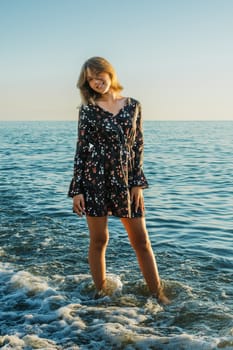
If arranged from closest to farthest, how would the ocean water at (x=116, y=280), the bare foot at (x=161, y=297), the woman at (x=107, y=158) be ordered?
the ocean water at (x=116, y=280) → the woman at (x=107, y=158) → the bare foot at (x=161, y=297)

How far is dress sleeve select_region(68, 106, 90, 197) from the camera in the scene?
4.82m

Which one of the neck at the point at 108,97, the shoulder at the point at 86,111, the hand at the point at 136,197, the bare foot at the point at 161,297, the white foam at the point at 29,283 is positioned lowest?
the white foam at the point at 29,283

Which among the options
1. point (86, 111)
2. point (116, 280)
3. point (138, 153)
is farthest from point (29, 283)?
point (86, 111)

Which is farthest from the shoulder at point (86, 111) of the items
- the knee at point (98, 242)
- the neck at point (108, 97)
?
the knee at point (98, 242)

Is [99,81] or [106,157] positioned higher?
[99,81]

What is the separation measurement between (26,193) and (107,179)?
7783 mm

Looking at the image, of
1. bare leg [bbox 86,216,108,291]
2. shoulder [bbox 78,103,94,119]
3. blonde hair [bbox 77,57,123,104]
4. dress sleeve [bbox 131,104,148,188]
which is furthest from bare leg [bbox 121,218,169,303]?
blonde hair [bbox 77,57,123,104]

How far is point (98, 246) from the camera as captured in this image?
5145 millimetres

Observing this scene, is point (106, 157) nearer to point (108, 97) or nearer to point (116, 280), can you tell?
point (108, 97)

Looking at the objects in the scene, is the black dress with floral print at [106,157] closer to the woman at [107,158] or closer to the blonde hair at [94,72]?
the woman at [107,158]

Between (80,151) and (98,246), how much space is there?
1.05 metres

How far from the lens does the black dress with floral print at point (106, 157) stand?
4.80m

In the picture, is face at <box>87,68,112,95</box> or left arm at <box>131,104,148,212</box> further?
left arm at <box>131,104,148,212</box>

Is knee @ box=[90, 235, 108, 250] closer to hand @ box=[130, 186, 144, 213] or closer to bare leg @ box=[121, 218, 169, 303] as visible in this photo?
bare leg @ box=[121, 218, 169, 303]
